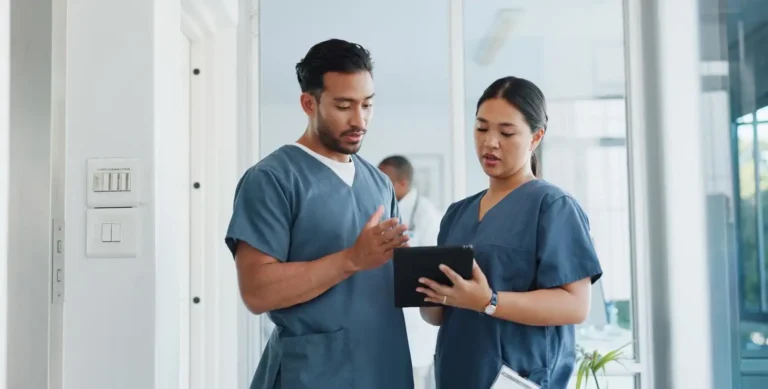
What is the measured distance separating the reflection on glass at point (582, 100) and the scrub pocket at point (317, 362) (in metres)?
1.70

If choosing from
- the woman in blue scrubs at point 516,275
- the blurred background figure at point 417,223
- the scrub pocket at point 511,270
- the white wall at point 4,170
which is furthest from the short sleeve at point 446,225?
the blurred background figure at point 417,223

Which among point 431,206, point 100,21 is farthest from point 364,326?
point 431,206

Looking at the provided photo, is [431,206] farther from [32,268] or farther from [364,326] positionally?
[32,268]

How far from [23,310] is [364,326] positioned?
620 mm

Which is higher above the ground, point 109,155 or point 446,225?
point 109,155

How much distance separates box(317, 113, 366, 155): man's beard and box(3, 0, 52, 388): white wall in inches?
20.6

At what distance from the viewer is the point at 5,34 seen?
52.1 inches

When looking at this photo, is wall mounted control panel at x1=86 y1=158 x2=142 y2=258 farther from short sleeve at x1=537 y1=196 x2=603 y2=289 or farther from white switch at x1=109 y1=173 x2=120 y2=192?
short sleeve at x1=537 y1=196 x2=603 y2=289

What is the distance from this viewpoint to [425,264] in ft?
4.50

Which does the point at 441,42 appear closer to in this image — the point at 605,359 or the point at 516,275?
the point at 605,359

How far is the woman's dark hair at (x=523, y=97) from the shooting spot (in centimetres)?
152

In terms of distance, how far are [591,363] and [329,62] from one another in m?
1.84

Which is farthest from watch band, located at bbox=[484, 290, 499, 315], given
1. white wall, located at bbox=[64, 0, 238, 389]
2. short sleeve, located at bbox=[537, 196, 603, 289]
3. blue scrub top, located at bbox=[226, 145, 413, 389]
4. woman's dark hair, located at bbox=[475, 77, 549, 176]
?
white wall, located at bbox=[64, 0, 238, 389]

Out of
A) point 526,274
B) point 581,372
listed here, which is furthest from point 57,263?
point 581,372
